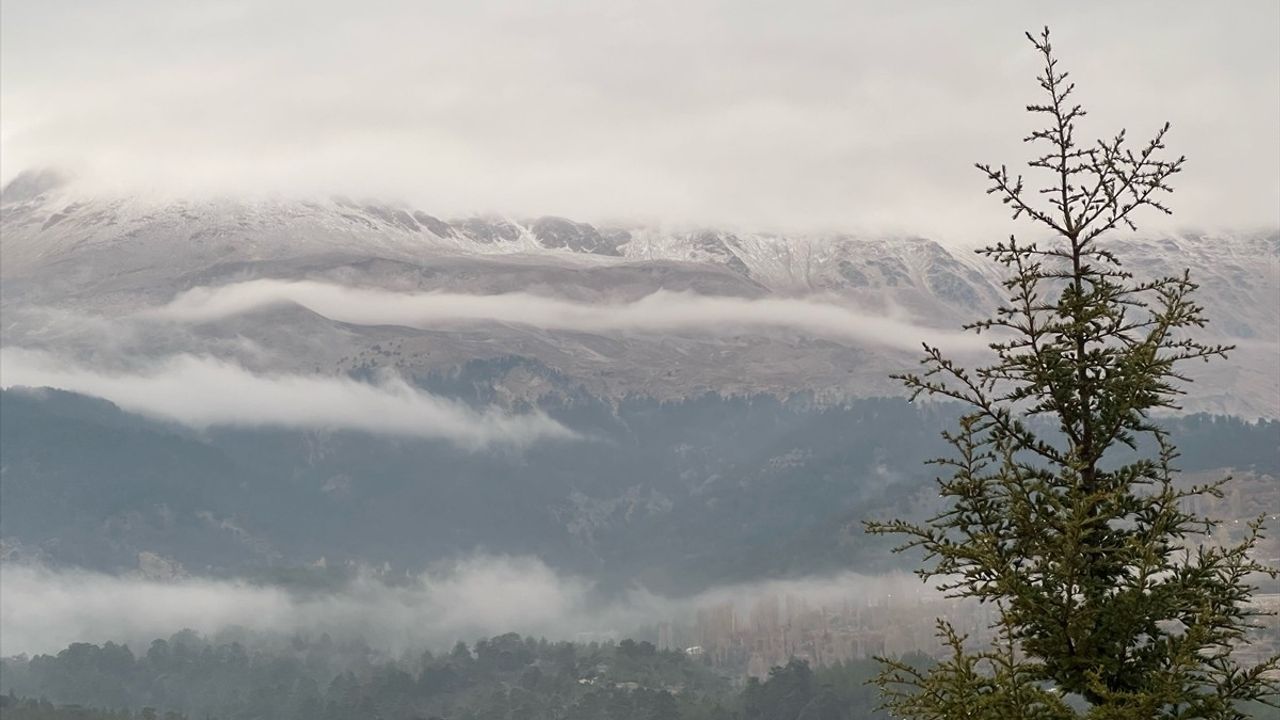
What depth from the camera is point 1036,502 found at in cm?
3916

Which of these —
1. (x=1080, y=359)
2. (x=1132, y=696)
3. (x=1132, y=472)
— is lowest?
(x=1132, y=696)

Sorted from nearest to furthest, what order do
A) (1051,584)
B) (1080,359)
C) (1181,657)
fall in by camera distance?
(1181,657), (1051,584), (1080,359)

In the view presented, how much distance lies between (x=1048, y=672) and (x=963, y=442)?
5180 millimetres

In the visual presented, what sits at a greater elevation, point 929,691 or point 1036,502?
point 1036,502

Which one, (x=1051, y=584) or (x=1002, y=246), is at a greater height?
(x=1002, y=246)

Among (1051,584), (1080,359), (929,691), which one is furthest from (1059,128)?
(929,691)

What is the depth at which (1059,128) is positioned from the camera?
135 feet

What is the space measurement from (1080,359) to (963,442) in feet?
11.9

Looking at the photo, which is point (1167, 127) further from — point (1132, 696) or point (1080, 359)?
→ point (1132, 696)

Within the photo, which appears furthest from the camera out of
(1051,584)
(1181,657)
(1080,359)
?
(1080,359)

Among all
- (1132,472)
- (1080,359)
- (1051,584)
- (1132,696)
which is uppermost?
(1080,359)

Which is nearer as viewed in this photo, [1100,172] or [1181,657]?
[1181,657]

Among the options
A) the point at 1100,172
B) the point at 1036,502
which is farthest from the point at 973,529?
the point at 1100,172

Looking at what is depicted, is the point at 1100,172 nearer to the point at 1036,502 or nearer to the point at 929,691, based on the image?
the point at 1036,502
